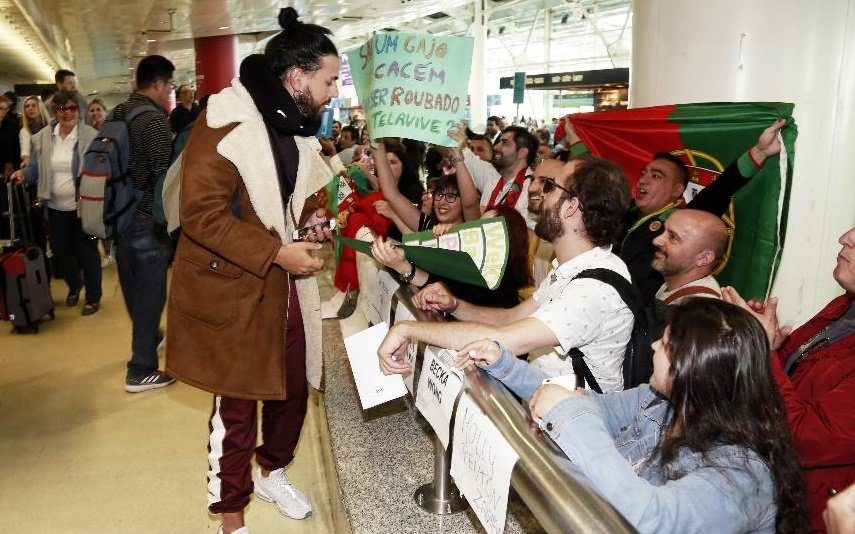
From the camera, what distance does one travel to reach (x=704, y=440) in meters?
1.34

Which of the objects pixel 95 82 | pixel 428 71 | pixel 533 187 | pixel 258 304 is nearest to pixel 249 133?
pixel 258 304

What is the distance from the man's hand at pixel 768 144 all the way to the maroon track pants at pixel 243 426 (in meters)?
1.99

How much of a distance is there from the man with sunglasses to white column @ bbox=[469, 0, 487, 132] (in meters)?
18.3

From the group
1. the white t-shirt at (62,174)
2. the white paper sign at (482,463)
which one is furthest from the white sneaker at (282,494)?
the white t-shirt at (62,174)

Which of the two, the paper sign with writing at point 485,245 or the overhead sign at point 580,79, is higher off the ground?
the overhead sign at point 580,79

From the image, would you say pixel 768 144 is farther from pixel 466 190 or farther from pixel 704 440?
pixel 704 440

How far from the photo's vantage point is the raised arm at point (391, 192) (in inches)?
148

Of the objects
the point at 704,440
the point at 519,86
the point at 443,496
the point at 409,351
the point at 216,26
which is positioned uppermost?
the point at 216,26

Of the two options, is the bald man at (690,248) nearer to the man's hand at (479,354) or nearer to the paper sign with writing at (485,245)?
the paper sign with writing at (485,245)

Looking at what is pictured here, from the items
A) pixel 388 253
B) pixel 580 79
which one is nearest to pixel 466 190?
pixel 388 253

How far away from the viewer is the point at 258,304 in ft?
7.88

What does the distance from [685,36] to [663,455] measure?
253 cm

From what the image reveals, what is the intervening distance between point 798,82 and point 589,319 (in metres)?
2.02

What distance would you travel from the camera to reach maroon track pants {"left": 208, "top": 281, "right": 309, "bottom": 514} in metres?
2.50
